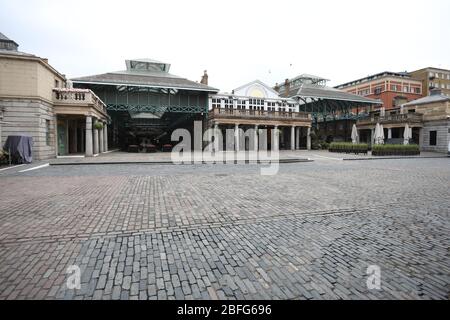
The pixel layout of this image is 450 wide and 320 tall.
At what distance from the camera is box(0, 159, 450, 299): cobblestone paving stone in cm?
277

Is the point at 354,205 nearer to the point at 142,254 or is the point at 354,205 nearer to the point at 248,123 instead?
the point at 142,254

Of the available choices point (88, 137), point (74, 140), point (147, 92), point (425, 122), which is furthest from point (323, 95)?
point (74, 140)

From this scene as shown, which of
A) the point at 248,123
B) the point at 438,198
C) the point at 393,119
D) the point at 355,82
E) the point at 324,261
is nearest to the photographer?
the point at 324,261

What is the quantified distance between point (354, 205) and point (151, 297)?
18.7 feet

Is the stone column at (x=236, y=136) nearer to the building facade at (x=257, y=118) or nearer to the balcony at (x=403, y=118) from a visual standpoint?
the building facade at (x=257, y=118)

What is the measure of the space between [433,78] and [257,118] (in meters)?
59.4

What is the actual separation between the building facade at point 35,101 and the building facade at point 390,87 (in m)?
61.4

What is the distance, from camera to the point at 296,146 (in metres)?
41.0

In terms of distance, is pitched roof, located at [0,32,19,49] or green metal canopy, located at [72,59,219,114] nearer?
pitched roof, located at [0,32,19,49]

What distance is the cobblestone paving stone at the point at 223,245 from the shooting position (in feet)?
9.07

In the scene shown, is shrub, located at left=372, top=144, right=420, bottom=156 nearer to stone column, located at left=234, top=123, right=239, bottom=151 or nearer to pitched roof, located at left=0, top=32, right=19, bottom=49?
stone column, located at left=234, top=123, right=239, bottom=151

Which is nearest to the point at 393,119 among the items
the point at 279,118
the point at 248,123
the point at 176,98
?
the point at 279,118

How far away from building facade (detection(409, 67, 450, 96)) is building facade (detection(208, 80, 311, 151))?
4646cm

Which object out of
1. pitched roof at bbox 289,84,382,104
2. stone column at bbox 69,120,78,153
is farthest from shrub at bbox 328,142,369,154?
stone column at bbox 69,120,78,153
